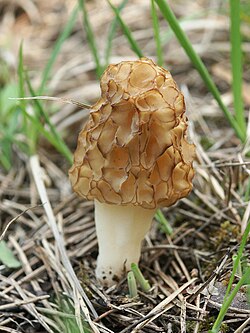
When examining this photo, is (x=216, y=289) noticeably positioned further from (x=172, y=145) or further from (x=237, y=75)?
(x=237, y=75)

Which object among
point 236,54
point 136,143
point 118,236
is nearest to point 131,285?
point 118,236

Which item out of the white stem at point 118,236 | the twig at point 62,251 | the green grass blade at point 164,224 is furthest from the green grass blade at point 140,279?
the green grass blade at point 164,224

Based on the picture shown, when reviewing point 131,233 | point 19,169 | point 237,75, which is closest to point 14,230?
point 19,169

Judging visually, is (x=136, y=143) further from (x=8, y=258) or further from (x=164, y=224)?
(x=8, y=258)

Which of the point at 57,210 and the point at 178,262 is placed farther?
the point at 57,210

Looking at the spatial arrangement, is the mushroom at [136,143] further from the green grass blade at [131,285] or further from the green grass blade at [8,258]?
the green grass blade at [8,258]

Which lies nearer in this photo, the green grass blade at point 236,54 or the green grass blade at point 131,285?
the green grass blade at point 131,285

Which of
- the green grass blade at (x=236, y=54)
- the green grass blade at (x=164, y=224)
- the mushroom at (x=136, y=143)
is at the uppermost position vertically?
the green grass blade at (x=236, y=54)
